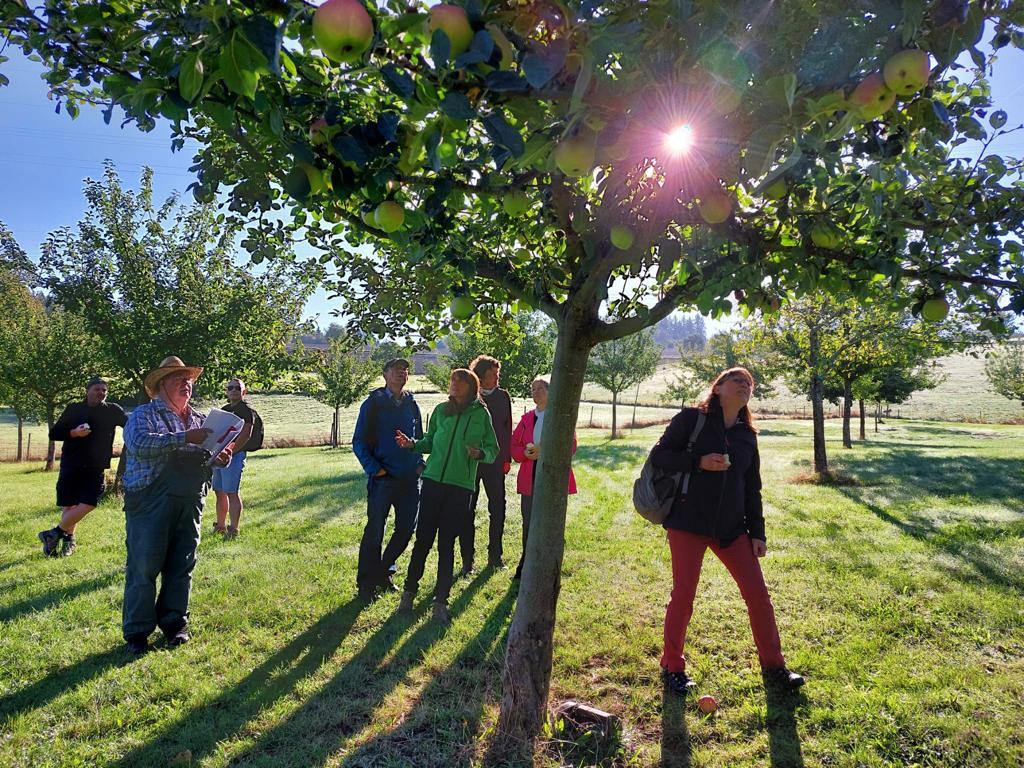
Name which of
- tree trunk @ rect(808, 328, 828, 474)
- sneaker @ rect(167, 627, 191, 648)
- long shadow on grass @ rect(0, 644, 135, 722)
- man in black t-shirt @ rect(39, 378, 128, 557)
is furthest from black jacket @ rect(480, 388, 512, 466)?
tree trunk @ rect(808, 328, 828, 474)

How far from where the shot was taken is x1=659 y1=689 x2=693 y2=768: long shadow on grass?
123 inches

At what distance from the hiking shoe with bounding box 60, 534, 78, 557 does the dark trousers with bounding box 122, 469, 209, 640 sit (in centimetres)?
337

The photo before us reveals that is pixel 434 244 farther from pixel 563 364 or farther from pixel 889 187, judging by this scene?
pixel 889 187

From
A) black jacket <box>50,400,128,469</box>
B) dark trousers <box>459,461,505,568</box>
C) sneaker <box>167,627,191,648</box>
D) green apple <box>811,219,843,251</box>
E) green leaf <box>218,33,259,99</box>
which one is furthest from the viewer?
Result: black jacket <box>50,400,128,469</box>

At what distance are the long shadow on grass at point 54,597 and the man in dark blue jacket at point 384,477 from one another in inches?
106

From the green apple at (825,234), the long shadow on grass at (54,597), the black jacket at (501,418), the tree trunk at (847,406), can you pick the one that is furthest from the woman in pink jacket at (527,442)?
the tree trunk at (847,406)

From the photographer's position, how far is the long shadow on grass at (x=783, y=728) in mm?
3121

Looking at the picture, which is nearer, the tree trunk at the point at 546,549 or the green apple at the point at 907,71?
the green apple at the point at 907,71

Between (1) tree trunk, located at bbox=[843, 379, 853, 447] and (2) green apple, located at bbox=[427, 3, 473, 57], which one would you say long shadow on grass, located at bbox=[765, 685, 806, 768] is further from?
(1) tree trunk, located at bbox=[843, 379, 853, 447]

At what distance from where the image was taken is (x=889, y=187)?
2650mm

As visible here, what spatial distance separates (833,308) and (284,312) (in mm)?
11325

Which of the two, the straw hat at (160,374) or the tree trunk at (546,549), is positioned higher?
the straw hat at (160,374)

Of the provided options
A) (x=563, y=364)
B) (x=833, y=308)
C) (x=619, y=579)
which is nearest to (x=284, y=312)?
(x=619, y=579)

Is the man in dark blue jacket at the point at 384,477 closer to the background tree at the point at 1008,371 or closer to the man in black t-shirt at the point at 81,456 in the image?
the man in black t-shirt at the point at 81,456
